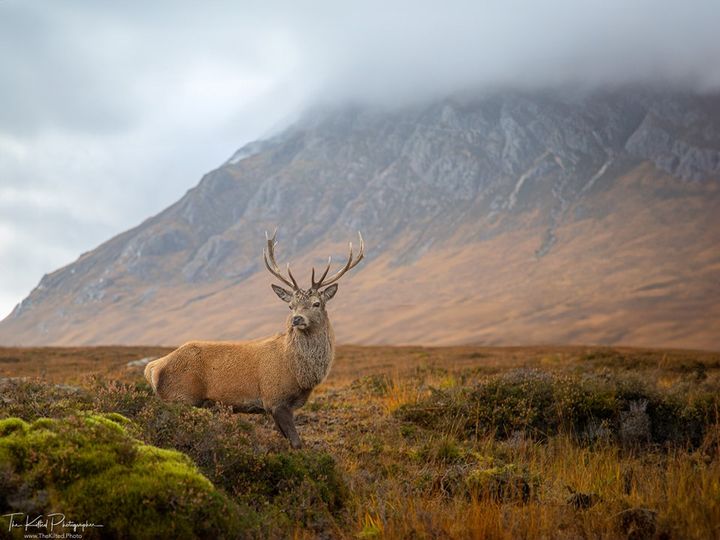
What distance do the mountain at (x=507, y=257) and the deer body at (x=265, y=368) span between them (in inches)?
3317

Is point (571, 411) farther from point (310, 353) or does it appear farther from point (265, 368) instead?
point (265, 368)

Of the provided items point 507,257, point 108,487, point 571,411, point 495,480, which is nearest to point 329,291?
point 571,411

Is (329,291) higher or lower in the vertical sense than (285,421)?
higher

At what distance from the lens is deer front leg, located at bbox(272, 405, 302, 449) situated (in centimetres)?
771

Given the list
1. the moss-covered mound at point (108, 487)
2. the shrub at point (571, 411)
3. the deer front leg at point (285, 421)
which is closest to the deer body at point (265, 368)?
the deer front leg at point (285, 421)

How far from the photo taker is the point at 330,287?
9.02 meters

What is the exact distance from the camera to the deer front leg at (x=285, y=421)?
771 centimetres

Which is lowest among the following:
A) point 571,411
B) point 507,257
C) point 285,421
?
point 571,411

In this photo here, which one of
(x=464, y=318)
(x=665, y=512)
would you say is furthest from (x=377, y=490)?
(x=464, y=318)

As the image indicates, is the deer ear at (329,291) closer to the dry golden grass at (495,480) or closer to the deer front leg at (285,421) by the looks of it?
the deer front leg at (285,421)

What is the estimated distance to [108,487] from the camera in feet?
12.9

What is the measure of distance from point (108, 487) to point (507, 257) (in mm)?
141615

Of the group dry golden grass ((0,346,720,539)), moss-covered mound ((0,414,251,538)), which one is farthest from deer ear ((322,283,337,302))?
moss-covered mound ((0,414,251,538))

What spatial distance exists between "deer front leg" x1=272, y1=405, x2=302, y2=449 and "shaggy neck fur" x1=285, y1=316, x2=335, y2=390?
1.36ft
